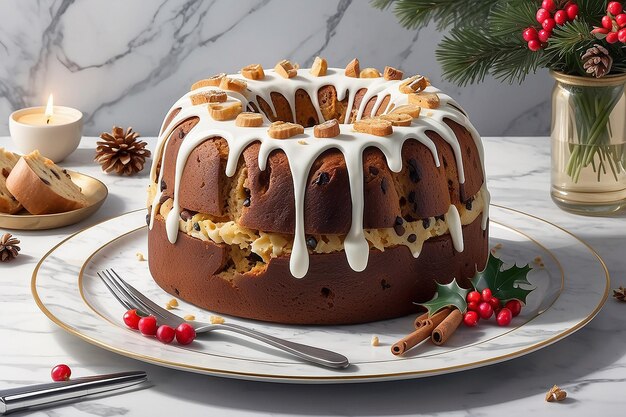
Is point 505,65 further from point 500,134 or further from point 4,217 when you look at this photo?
point 4,217

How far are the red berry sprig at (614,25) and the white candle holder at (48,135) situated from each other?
Result: 1.48 m

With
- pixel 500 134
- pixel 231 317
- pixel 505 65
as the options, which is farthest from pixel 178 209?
pixel 500 134

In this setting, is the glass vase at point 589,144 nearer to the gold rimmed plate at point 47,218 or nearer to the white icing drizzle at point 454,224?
the white icing drizzle at point 454,224

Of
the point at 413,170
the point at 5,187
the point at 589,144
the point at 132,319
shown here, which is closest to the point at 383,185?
the point at 413,170

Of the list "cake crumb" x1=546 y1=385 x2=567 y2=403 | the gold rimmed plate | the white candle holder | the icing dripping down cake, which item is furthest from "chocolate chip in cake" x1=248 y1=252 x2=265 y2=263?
the white candle holder

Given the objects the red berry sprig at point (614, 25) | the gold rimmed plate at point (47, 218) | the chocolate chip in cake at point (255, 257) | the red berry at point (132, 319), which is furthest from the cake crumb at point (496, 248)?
the gold rimmed plate at point (47, 218)

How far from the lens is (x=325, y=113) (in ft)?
7.90

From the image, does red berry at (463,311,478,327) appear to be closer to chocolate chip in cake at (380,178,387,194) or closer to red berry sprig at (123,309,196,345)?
chocolate chip in cake at (380,178,387,194)

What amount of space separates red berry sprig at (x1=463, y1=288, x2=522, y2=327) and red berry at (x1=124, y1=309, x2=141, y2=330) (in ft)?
1.96

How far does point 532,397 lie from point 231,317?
595 millimetres

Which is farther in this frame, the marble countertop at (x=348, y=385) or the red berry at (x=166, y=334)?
the red berry at (x=166, y=334)

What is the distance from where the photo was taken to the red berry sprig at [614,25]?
88.0 inches

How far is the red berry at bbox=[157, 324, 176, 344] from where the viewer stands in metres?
1.84

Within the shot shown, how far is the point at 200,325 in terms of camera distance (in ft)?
6.23
